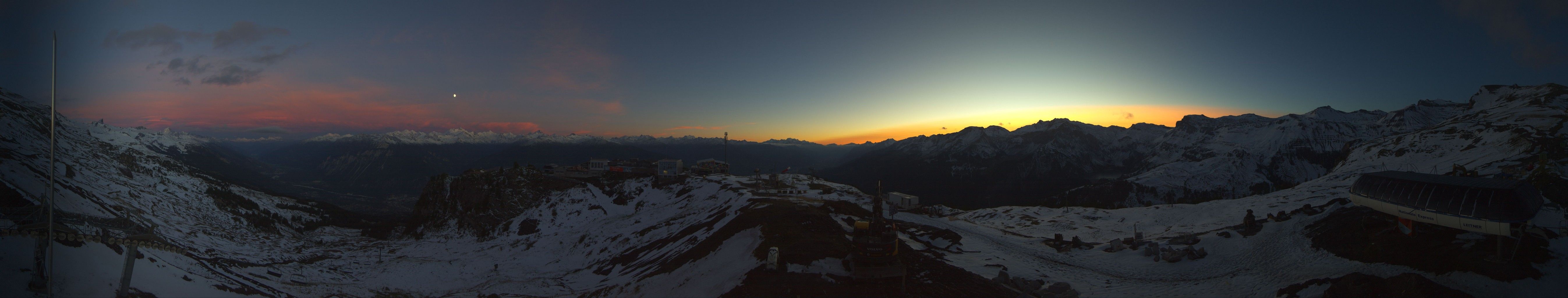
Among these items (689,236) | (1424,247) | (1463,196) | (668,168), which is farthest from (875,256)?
(668,168)

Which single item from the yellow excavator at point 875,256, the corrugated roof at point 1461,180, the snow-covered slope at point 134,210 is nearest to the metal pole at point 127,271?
the snow-covered slope at point 134,210

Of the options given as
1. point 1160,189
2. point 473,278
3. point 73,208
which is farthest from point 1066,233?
point 1160,189

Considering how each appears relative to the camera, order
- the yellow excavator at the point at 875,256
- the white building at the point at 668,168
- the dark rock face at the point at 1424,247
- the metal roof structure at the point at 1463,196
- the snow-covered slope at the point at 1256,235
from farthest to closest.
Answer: the white building at the point at 668,168 < the snow-covered slope at the point at 1256,235 < the yellow excavator at the point at 875,256 < the metal roof structure at the point at 1463,196 < the dark rock face at the point at 1424,247

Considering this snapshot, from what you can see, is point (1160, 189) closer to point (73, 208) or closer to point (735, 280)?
point (735, 280)

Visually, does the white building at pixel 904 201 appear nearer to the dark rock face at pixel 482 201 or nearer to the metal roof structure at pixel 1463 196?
the metal roof structure at pixel 1463 196

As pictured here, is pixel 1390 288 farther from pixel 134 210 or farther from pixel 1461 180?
pixel 134 210

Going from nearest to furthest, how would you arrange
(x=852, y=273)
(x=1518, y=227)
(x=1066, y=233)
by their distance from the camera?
(x=1518, y=227)
(x=852, y=273)
(x=1066, y=233)

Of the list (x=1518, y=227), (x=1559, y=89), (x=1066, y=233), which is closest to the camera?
(x=1518, y=227)
